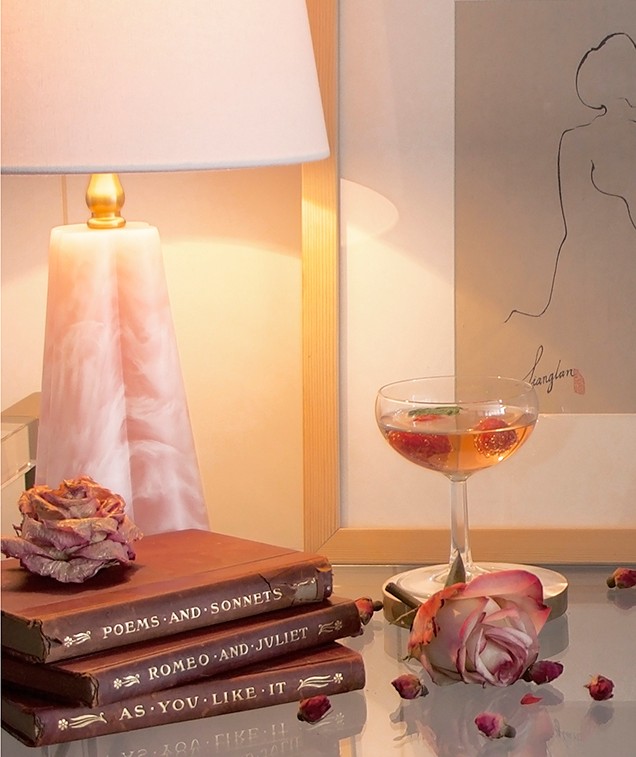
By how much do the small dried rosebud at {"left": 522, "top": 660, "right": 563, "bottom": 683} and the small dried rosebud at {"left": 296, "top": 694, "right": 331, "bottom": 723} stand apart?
129 millimetres

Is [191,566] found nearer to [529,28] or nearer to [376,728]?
[376,728]

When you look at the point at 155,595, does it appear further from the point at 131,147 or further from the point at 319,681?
the point at 131,147

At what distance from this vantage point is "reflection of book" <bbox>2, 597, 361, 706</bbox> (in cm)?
61

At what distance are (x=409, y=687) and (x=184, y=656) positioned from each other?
0.14m

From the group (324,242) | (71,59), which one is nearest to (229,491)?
(324,242)

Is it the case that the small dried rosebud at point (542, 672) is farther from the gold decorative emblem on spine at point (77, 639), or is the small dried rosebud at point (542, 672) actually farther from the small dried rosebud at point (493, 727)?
the gold decorative emblem on spine at point (77, 639)

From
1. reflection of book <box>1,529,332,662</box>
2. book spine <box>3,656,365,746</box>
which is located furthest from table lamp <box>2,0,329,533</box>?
book spine <box>3,656,365,746</box>

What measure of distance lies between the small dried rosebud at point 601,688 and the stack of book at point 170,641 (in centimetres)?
14

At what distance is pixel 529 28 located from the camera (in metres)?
0.92

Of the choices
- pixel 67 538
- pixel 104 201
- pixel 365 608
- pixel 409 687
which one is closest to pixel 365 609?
pixel 365 608

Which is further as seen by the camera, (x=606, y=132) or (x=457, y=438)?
(x=606, y=132)

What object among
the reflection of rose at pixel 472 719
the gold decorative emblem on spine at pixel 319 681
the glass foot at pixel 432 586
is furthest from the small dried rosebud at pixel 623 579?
the gold decorative emblem on spine at pixel 319 681

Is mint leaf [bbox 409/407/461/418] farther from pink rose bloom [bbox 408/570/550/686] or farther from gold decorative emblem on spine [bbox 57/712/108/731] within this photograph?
gold decorative emblem on spine [bbox 57/712/108/731]

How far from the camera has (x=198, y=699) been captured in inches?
25.4
